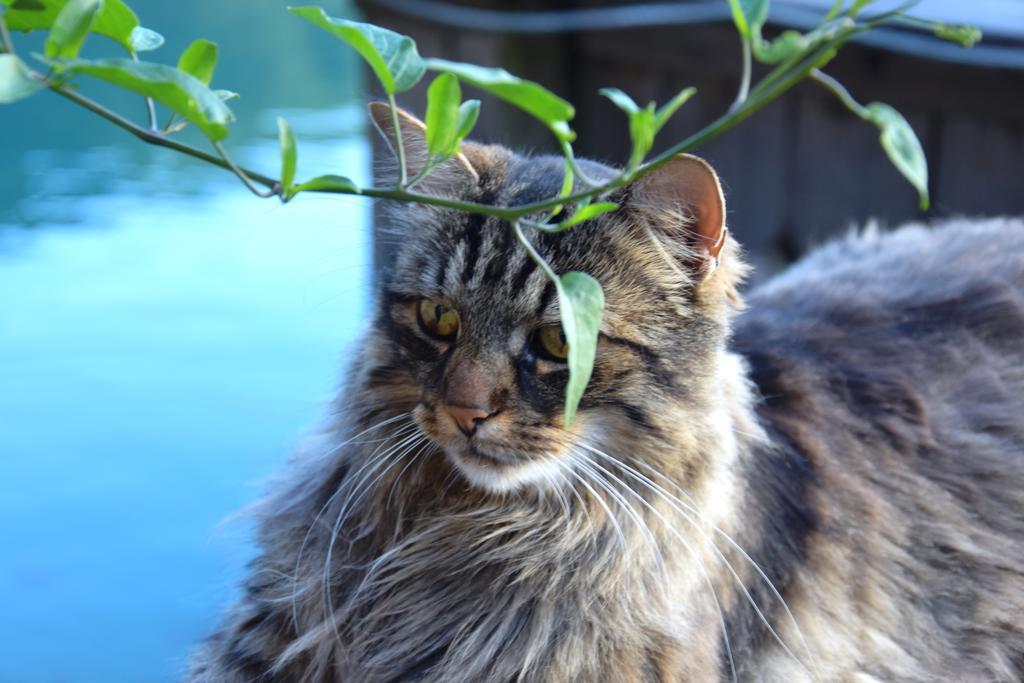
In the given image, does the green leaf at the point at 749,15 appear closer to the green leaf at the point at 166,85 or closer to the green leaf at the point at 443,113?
the green leaf at the point at 443,113

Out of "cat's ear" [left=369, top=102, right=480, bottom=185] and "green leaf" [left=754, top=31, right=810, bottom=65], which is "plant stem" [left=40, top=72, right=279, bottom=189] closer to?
"green leaf" [left=754, top=31, right=810, bottom=65]

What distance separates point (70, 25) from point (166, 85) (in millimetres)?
88

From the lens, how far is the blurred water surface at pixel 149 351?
Result: 104 inches

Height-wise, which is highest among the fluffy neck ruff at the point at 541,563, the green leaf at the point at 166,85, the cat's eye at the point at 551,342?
the green leaf at the point at 166,85

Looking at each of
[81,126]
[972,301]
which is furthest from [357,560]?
[81,126]

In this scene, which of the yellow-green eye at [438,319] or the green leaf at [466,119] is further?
the yellow-green eye at [438,319]

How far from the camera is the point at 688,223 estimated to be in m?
1.60

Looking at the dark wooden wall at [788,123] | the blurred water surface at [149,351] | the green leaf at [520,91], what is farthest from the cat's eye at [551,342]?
the dark wooden wall at [788,123]

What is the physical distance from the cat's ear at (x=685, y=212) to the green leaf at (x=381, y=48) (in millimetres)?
616

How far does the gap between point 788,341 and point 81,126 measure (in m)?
4.47

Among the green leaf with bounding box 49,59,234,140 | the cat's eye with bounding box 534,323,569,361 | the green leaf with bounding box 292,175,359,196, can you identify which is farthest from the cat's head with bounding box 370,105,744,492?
the green leaf with bounding box 49,59,234,140

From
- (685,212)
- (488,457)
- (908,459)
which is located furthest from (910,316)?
(488,457)

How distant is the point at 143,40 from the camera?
107cm

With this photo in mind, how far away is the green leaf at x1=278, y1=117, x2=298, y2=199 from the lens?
89cm
